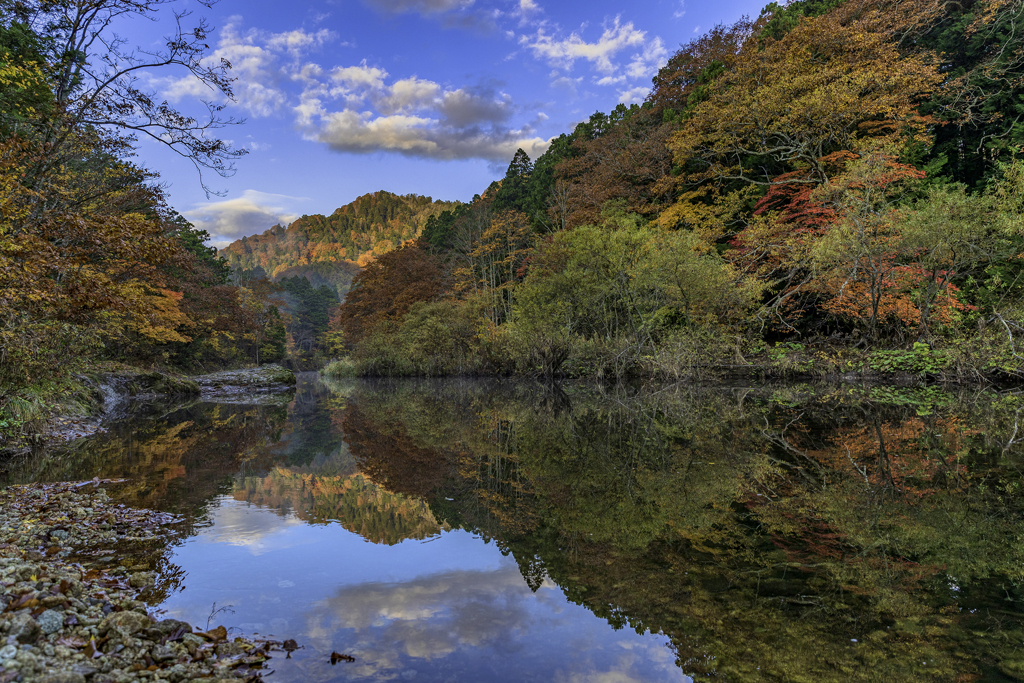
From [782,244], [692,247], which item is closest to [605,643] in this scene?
[692,247]

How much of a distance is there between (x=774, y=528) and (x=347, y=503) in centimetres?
398

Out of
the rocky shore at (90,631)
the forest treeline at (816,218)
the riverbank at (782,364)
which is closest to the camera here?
the rocky shore at (90,631)

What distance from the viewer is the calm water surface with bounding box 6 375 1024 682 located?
96.3 inches

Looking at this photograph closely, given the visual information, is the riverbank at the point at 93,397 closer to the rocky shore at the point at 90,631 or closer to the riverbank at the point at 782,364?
the rocky shore at the point at 90,631

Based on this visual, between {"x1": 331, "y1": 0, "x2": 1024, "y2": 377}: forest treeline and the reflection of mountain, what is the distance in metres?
13.9

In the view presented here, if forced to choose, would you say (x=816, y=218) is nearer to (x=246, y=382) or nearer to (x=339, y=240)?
(x=246, y=382)

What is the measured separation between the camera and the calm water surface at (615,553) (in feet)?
8.02

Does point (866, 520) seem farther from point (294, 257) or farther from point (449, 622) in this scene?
point (294, 257)

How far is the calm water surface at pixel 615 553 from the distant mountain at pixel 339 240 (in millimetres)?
96324

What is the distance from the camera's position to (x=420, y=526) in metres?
4.60

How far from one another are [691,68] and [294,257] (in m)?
112

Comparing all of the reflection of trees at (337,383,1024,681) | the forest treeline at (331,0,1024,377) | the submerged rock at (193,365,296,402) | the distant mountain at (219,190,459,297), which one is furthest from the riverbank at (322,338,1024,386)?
the distant mountain at (219,190,459,297)

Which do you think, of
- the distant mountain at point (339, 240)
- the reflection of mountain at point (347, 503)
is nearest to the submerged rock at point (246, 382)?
the reflection of mountain at point (347, 503)

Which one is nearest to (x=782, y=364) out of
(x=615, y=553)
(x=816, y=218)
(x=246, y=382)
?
(x=816, y=218)
